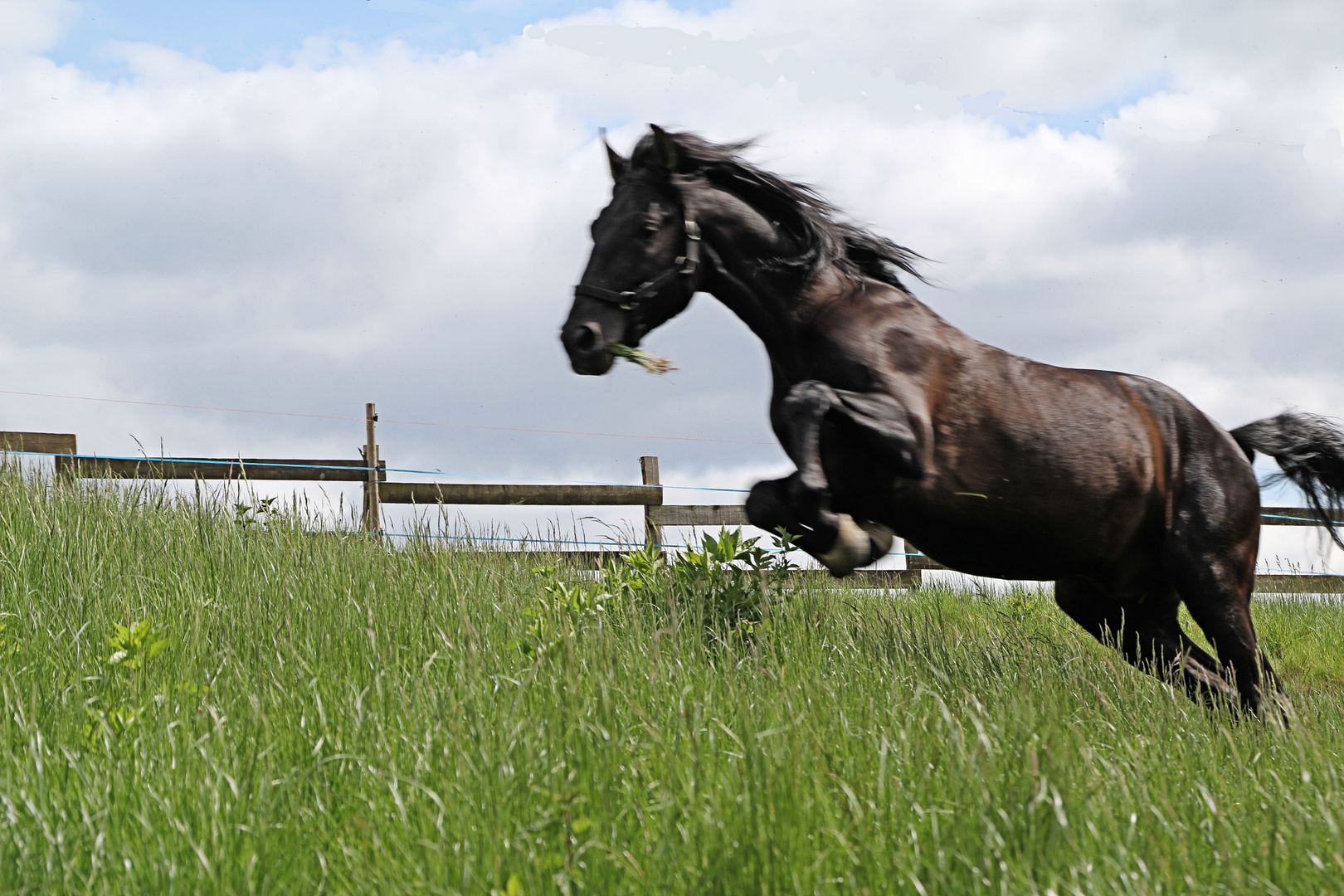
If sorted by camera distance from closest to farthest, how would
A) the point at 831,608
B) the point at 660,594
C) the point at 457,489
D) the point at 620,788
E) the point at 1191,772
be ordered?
1. the point at 620,788
2. the point at 1191,772
3. the point at 660,594
4. the point at 831,608
5. the point at 457,489

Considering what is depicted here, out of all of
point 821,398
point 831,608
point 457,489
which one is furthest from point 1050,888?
point 457,489

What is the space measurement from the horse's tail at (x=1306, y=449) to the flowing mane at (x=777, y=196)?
8.11ft

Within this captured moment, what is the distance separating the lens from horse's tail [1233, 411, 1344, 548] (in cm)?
516

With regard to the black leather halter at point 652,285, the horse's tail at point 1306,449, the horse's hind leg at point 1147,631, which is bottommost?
the horse's hind leg at point 1147,631

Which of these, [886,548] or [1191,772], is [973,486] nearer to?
[886,548]

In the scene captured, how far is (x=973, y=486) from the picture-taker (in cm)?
397

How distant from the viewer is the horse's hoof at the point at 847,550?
3.71 meters

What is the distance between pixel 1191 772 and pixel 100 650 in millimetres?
3765

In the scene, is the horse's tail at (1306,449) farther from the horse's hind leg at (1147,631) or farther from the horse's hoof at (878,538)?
the horse's hoof at (878,538)

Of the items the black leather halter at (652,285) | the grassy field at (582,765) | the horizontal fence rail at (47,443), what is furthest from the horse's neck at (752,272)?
the horizontal fence rail at (47,443)

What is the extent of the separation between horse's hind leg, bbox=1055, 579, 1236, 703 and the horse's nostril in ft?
8.96

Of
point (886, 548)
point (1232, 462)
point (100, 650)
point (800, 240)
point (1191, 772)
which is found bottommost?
point (1191, 772)

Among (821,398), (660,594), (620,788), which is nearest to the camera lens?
(620,788)

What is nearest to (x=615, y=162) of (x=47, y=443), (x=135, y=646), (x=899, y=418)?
(x=899, y=418)
